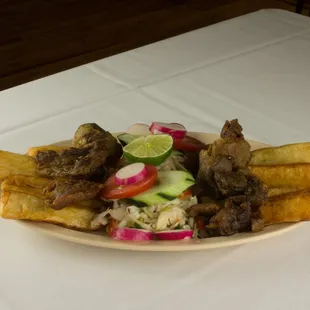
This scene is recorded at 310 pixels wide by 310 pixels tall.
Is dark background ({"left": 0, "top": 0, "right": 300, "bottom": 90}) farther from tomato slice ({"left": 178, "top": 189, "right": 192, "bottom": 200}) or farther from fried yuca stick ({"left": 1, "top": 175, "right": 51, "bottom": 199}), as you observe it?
tomato slice ({"left": 178, "top": 189, "right": 192, "bottom": 200})

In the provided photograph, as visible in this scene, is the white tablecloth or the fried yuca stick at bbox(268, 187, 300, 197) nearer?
the white tablecloth

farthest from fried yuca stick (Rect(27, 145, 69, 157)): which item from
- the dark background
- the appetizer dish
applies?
the dark background

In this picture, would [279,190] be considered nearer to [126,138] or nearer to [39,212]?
[126,138]

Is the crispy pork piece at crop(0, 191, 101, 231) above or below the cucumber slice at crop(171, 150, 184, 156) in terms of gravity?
below

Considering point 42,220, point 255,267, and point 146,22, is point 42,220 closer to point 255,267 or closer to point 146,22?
point 255,267

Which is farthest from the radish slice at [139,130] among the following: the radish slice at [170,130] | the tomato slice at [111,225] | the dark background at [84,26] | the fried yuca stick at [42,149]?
the dark background at [84,26]

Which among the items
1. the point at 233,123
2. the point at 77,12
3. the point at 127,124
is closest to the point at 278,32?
the point at 127,124
